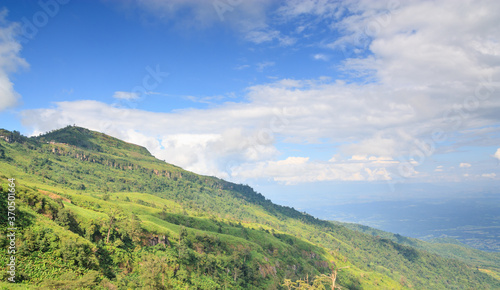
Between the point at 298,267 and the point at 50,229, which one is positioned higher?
the point at 50,229

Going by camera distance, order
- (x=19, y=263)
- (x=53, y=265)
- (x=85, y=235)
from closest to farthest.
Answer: (x=19, y=263) < (x=53, y=265) < (x=85, y=235)

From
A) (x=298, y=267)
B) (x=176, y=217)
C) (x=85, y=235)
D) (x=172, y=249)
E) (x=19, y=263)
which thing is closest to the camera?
(x=19, y=263)

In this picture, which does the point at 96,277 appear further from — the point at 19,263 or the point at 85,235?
the point at 85,235

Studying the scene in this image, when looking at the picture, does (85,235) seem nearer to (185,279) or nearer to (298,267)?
(185,279)

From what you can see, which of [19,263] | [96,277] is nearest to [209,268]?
[96,277]

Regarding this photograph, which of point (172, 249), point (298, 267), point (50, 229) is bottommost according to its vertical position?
point (298, 267)

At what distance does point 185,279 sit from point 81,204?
4713 cm

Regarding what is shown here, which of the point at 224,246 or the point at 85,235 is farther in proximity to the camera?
the point at 224,246

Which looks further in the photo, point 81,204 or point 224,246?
point 224,246

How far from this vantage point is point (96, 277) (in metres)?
42.8

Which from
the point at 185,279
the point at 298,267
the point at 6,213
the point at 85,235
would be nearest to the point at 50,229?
the point at 6,213

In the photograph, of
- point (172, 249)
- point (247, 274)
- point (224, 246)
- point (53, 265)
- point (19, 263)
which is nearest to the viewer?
point (19, 263)

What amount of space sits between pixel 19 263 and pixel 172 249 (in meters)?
A: 48.7

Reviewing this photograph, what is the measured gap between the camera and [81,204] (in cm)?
8794
